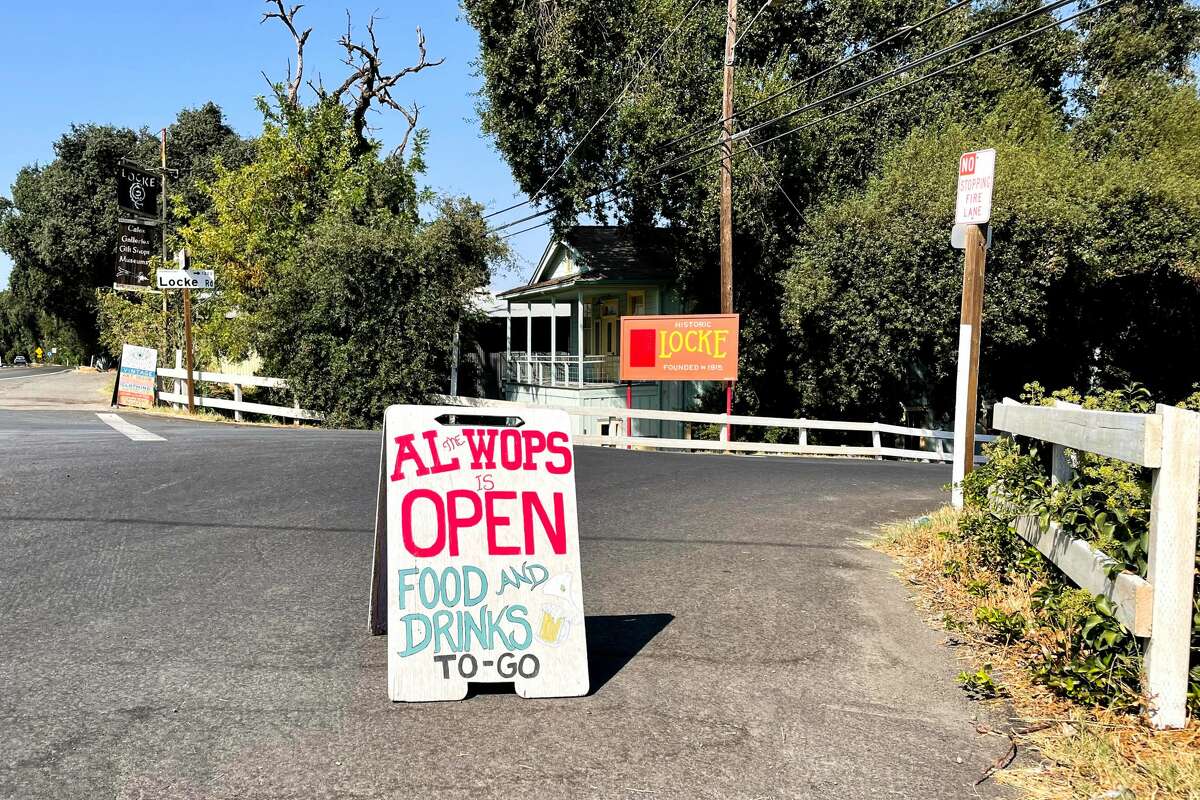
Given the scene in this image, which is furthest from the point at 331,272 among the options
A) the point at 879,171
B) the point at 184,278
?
the point at 879,171

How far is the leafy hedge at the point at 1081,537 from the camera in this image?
3.90 metres

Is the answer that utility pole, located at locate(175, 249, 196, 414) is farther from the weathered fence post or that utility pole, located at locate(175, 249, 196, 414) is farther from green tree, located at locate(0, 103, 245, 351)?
green tree, located at locate(0, 103, 245, 351)

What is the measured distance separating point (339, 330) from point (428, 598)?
21.4 metres

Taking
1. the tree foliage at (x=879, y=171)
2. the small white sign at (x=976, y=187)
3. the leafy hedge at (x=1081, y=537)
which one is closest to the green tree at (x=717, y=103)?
the tree foliage at (x=879, y=171)

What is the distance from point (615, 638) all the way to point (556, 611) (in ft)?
2.75

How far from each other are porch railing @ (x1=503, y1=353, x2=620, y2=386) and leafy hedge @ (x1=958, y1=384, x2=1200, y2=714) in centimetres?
2145

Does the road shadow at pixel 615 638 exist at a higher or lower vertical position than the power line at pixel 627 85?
lower

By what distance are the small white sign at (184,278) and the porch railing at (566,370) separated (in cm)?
1022

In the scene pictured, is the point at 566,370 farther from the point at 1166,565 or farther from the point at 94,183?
the point at 94,183

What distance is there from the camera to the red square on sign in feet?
71.6

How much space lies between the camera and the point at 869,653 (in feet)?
16.0

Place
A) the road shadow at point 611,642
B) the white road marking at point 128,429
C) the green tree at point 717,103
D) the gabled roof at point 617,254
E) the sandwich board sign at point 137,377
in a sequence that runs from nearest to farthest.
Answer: the road shadow at point 611,642 < the white road marking at point 128,429 < the sandwich board sign at point 137,377 < the green tree at point 717,103 < the gabled roof at point 617,254

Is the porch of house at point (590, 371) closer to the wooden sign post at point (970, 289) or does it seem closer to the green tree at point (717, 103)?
the green tree at point (717, 103)

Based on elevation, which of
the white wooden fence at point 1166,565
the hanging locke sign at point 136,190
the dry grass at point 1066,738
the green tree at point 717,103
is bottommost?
the dry grass at point 1066,738
